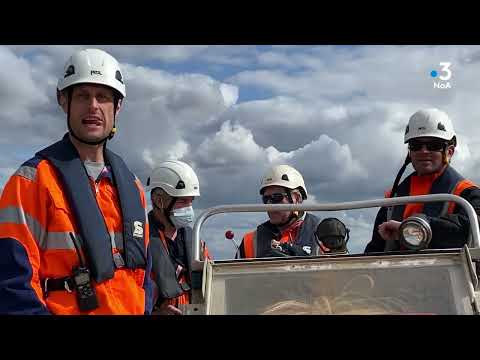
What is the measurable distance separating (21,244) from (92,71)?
1.23 metres

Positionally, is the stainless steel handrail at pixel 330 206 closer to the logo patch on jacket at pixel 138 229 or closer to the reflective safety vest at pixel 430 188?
the logo patch on jacket at pixel 138 229

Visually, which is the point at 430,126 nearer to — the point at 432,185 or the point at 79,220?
the point at 432,185

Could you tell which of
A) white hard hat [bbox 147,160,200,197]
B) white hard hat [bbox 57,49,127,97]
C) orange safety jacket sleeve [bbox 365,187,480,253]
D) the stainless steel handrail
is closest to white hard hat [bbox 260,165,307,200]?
white hard hat [bbox 147,160,200,197]

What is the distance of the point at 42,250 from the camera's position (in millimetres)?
3436

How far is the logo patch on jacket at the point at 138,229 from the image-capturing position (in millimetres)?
3842

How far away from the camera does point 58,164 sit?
3658mm

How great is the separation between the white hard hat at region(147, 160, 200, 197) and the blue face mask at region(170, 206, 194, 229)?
206mm

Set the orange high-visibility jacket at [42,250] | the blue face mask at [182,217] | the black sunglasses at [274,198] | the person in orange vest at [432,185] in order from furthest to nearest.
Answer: the black sunglasses at [274,198] → the blue face mask at [182,217] → the person in orange vest at [432,185] → the orange high-visibility jacket at [42,250]

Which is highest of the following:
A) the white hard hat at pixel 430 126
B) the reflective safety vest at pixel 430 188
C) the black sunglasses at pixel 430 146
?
the white hard hat at pixel 430 126

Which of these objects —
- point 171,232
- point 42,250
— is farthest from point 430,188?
point 42,250

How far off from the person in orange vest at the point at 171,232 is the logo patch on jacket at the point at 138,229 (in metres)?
0.82

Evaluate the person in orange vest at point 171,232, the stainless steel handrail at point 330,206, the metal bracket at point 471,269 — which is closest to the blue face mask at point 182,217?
the person in orange vest at point 171,232

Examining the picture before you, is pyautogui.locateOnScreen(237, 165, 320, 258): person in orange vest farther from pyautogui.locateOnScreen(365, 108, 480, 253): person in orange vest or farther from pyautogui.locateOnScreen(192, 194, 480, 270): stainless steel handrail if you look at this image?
pyautogui.locateOnScreen(192, 194, 480, 270): stainless steel handrail
